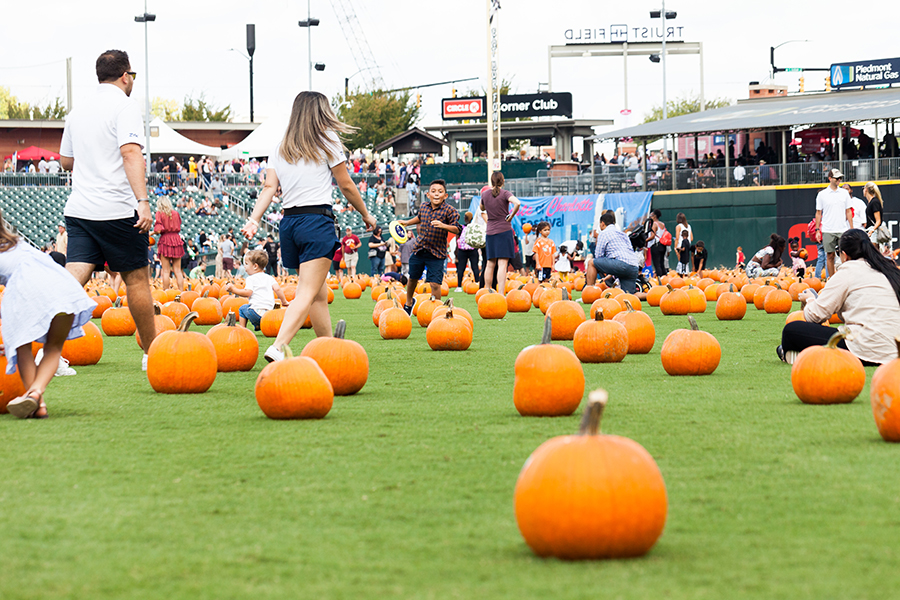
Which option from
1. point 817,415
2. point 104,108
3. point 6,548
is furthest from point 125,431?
point 817,415

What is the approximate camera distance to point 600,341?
8570 millimetres

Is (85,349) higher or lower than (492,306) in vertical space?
lower

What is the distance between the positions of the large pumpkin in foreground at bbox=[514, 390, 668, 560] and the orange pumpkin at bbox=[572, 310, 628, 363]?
17.6 feet

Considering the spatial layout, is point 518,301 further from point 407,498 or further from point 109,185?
point 407,498

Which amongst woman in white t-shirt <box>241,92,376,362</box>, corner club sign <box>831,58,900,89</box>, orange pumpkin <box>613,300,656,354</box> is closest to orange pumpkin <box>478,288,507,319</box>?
orange pumpkin <box>613,300,656,354</box>

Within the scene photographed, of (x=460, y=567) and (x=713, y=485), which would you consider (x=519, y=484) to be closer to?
(x=460, y=567)

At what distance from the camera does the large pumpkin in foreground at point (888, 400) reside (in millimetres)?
4734

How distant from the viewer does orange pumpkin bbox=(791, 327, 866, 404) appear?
6.12 meters

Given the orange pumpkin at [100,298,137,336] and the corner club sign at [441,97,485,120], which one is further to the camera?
the corner club sign at [441,97,485,120]

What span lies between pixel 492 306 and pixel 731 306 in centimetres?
300

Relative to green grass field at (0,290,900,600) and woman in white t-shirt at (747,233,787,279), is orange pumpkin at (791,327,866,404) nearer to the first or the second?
green grass field at (0,290,900,600)

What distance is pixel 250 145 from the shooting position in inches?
2005

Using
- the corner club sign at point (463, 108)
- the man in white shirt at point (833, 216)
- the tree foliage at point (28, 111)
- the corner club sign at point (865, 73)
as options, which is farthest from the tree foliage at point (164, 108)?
the man in white shirt at point (833, 216)

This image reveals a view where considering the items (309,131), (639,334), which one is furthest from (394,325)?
(309,131)
